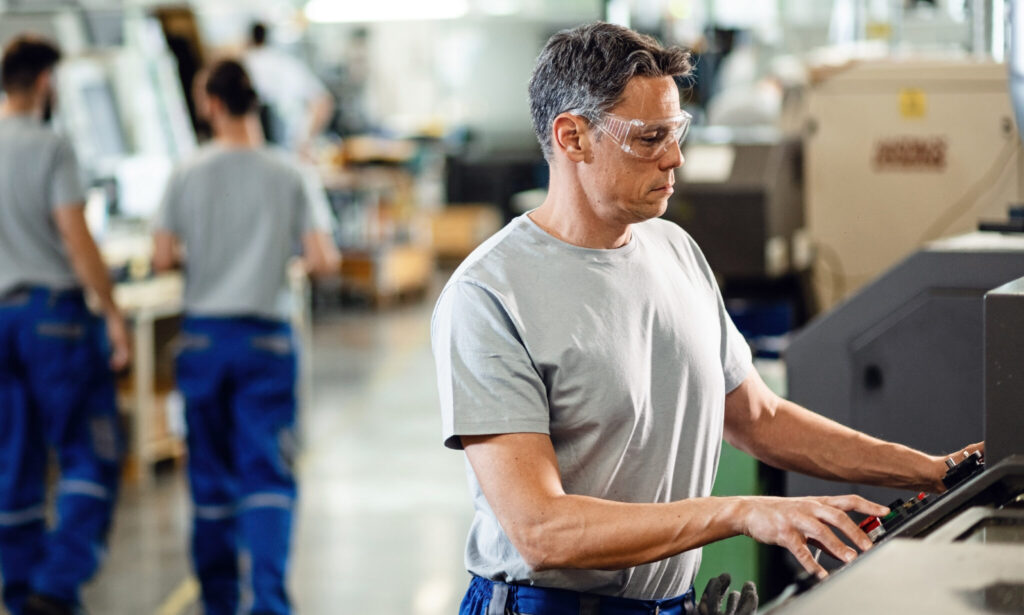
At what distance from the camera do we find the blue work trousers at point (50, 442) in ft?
13.2

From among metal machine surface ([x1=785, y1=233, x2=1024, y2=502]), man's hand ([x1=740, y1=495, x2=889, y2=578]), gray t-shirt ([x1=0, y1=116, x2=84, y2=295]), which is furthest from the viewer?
gray t-shirt ([x1=0, y1=116, x2=84, y2=295])

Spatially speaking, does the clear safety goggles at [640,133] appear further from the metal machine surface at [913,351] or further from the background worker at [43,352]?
the background worker at [43,352]

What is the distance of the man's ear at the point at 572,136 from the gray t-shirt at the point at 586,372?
0.12 metres

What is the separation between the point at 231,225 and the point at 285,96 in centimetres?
550

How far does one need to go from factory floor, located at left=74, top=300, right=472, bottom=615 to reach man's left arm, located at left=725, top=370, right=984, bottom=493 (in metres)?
2.48

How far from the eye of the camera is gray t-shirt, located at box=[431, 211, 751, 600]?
1.68m

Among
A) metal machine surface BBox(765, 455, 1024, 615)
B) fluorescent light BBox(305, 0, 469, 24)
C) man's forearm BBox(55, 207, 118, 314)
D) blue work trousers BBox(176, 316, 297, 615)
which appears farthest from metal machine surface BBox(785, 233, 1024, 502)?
fluorescent light BBox(305, 0, 469, 24)

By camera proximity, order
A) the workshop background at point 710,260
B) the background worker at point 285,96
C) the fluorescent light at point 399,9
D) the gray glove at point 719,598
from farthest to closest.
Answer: the fluorescent light at point 399,9 → the background worker at point 285,96 → the workshop background at point 710,260 → the gray glove at point 719,598

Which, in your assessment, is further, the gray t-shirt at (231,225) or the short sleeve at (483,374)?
the gray t-shirt at (231,225)

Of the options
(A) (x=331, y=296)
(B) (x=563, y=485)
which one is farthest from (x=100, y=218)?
(A) (x=331, y=296)

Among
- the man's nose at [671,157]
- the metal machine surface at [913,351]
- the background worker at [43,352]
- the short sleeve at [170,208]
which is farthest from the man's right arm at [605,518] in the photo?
the background worker at [43,352]

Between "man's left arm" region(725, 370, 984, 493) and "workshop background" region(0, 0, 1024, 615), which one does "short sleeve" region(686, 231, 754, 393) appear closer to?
"man's left arm" region(725, 370, 984, 493)

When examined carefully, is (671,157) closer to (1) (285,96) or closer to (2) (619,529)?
(2) (619,529)

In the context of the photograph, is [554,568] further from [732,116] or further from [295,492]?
[732,116]
